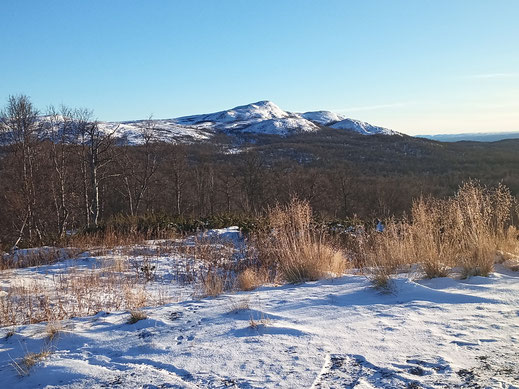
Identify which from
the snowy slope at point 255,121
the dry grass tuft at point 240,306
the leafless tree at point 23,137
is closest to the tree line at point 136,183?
the leafless tree at point 23,137

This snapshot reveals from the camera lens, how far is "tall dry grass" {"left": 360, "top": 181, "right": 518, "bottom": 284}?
4.49 m

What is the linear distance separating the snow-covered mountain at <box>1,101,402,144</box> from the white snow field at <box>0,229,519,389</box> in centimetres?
8088

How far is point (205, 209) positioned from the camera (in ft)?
129

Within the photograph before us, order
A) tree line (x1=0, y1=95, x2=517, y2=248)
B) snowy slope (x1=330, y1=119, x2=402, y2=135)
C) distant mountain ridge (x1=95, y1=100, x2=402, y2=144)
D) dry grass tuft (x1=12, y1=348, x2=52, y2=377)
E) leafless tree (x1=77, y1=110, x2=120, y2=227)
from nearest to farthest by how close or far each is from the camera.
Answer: dry grass tuft (x1=12, y1=348, x2=52, y2=377) < leafless tree (x1=77, y1=110, x2=120, y2=227) < tree line (x1=0, y1=95, x2=517, y2=248) < distant mountain ridge (x1=95, y1=100, x2=402, y2=144) < snowy slope (x1=330, y1=119, x2=402, y2=135)

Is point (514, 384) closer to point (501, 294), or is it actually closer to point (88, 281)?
point (501, 294)

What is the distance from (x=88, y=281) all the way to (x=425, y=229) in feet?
17.0

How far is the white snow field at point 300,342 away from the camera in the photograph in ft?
7.84

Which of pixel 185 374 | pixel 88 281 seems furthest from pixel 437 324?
pixel 88 281

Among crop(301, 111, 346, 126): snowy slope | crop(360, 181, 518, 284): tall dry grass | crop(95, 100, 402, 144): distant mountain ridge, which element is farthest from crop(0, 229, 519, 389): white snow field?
crop(301, 111, 346, 126): snowy slope

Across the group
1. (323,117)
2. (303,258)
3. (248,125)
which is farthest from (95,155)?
(323,117)

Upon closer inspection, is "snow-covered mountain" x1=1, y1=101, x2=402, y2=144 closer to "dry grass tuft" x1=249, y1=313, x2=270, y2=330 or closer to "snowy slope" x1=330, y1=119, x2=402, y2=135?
"snowy slope" x1=330, y1=119, x2=402, y2=135

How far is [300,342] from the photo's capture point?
286cm

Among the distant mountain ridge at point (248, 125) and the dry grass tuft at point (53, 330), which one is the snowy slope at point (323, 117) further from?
the dry grass tuft at point (53, 330)

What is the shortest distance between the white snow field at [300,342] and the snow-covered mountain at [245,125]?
80880 millimetres
